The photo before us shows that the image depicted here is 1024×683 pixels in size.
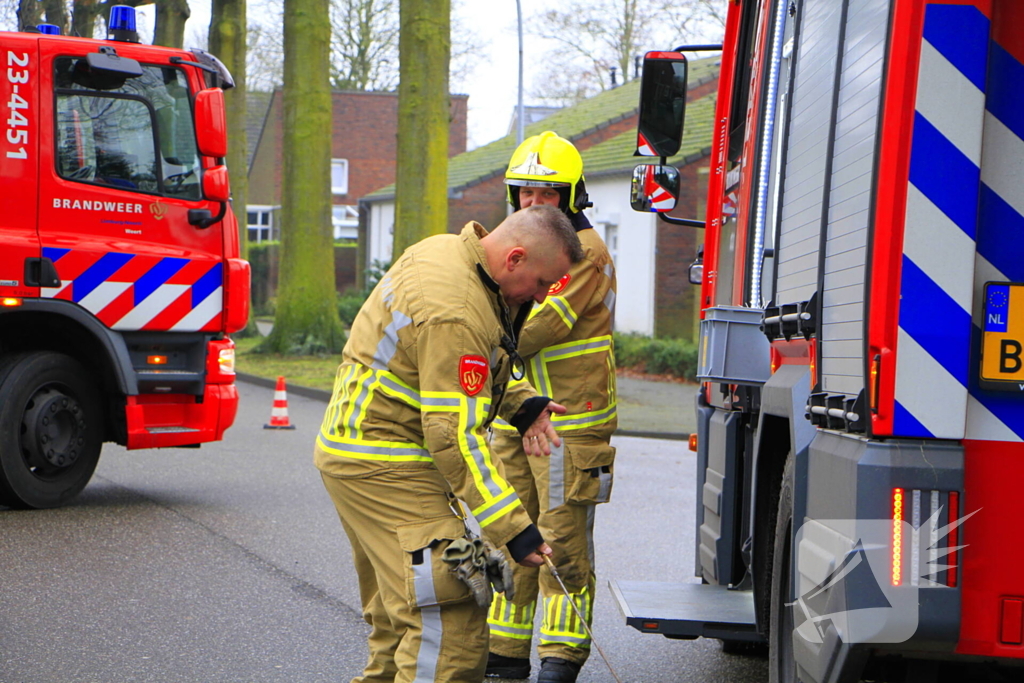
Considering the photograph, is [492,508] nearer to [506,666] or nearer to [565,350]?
[565,350]

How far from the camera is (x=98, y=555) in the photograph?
276 inches

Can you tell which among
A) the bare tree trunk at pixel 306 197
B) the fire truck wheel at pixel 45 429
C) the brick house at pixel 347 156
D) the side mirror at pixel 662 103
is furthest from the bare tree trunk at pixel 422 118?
the brick house at pixel 347 156

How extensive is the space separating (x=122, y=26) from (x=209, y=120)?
957 mm

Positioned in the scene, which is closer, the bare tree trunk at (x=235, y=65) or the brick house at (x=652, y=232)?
the bare tree trunk at (x=235, y=65)

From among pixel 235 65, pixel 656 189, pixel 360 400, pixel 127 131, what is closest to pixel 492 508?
pixel 360 400

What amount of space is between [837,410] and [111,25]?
6991 millimetres

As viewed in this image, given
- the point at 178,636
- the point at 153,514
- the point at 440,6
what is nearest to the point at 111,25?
the point at 153,514

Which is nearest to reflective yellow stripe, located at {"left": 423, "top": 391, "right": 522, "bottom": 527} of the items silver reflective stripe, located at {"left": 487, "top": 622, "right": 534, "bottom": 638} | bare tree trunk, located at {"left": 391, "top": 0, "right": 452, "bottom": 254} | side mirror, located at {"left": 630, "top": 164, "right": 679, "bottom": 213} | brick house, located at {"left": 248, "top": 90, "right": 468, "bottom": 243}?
silver reflective stripe, located at {"left": 487, "top": 622, "right": 534, "bottom": 638}

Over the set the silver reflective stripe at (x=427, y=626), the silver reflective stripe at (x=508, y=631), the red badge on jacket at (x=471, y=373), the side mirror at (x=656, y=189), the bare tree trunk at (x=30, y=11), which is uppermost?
the bare tree trunk at (x=30, y=11)

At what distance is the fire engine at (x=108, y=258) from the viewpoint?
26.4ft

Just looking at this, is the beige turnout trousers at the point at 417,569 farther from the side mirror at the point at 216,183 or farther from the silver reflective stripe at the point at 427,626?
the side mirror at the point at 216,183

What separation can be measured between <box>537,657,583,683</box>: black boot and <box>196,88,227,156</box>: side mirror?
4856 mm

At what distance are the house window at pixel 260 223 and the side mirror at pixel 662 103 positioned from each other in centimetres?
4777

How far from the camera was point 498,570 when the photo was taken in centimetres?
349
